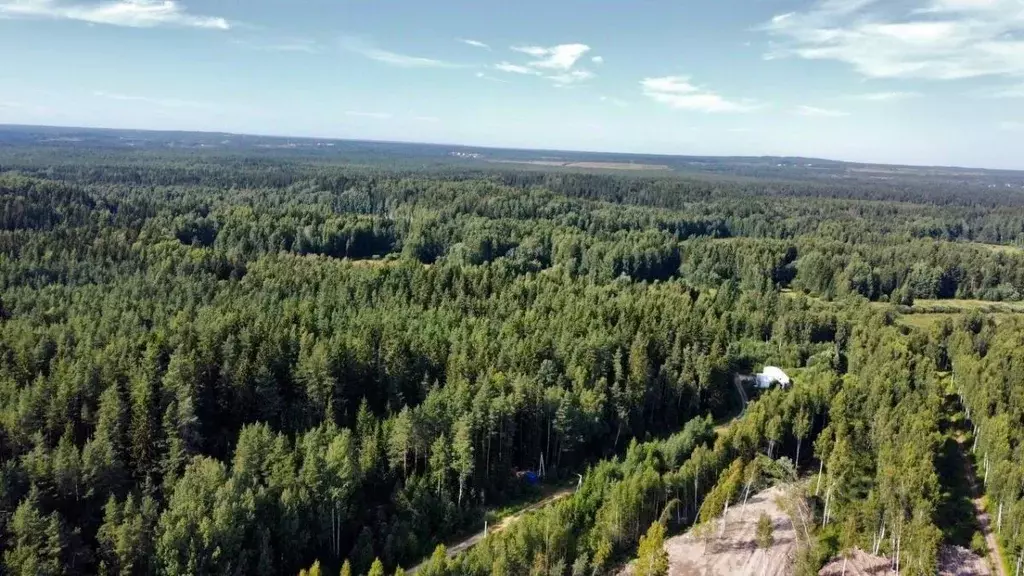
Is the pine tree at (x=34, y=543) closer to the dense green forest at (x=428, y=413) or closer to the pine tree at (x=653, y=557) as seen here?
the dense green forest at (x=428, y=413)

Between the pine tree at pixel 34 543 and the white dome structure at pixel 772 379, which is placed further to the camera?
the white dome structure at pixel 772 379

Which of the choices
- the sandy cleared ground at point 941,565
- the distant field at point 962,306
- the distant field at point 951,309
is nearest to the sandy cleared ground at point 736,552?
the sandy cleared ground at point 941,565

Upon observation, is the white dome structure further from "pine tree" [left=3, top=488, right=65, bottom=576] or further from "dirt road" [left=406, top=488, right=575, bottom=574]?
"pine tree" [left=3, top=488, right=65, bottom=576]

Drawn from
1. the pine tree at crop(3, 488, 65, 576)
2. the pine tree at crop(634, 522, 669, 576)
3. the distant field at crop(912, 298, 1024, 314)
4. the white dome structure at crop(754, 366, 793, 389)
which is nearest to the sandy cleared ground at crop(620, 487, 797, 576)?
the pine tree at crop(634, 522, 669, 576)

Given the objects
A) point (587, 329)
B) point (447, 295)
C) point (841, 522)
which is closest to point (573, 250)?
point (447, 295)

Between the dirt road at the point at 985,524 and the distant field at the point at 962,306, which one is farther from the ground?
the distant field at the point at 962,306

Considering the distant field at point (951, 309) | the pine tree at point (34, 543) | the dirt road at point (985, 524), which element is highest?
the pine tree at point (34, 543)
